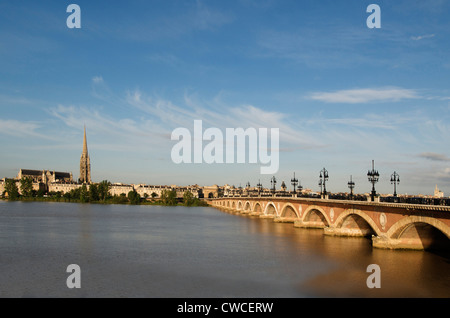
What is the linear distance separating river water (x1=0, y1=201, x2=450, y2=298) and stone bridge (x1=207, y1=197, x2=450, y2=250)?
1532 millimetres

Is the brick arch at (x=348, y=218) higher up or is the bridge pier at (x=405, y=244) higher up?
the brick arch at (x=348, y=218)

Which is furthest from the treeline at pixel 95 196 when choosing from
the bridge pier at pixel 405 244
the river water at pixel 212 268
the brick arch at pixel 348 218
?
the bridge pier at pixel 405 244

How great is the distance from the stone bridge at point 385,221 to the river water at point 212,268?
5.03 ft

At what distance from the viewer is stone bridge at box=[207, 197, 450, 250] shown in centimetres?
3469

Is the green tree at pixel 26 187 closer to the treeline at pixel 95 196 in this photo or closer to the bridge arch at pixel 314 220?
the treeline at pixel 95 196

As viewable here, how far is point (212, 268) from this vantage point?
110 feet

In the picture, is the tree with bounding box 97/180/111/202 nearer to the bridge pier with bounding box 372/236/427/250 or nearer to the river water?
the river water

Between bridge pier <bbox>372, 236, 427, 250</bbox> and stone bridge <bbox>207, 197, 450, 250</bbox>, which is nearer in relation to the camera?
stone bridge <bbox>207, 197, 450, 250</bbox>

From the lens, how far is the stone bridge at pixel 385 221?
3469 cm

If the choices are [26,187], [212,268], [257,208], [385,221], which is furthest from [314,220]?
[26,187]

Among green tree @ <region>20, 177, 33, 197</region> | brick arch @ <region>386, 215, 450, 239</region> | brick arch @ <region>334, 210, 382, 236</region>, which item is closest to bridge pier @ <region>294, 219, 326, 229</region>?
brick arch @ <region>334, 210, 382, 236</region>

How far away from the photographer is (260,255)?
40938mm
